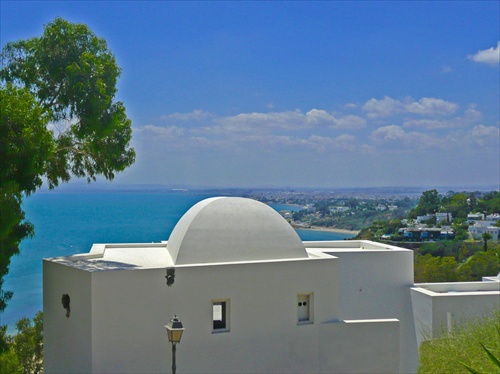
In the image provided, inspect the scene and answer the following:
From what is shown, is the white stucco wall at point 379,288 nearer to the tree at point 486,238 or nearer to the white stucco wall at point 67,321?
the white stucco wall at point 67,321

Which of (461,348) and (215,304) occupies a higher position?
(215,304)

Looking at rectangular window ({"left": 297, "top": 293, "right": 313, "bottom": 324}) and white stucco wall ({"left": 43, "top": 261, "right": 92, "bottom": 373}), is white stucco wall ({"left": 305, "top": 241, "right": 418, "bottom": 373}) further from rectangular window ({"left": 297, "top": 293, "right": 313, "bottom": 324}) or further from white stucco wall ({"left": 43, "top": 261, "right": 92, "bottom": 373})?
white stucco wall ({"left": 43, "top": 261, "right": 92, "bottom": 373})

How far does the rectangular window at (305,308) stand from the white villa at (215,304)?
0.02 m

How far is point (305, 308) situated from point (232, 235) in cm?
250

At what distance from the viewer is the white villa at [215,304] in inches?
460

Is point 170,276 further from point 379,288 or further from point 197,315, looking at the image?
point 379,288

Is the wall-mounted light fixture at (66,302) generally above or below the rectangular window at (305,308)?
above

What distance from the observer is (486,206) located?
71000 mm

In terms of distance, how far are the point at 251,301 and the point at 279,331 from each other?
1.05 meters

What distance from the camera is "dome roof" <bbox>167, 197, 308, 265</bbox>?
13.1m

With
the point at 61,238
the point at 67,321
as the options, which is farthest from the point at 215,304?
the point at 61,238

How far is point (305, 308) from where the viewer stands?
13.5 m

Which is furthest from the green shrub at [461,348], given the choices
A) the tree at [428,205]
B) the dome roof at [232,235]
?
the tree at [428,205]

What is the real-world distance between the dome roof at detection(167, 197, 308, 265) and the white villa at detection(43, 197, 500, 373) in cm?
3
